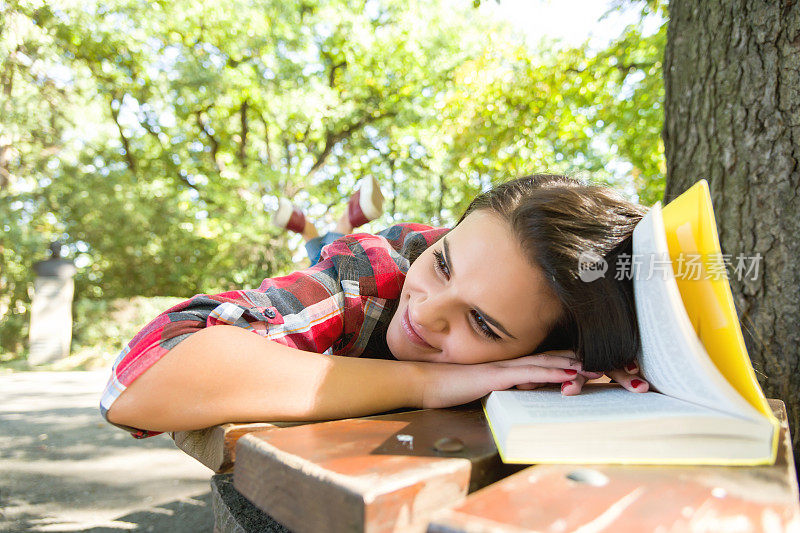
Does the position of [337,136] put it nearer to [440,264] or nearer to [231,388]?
[440,264]

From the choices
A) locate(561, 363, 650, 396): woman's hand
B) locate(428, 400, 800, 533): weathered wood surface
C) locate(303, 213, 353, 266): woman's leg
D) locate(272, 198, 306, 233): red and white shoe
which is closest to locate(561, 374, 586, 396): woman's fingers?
locate(561, 363, 650, 396): woman's hand

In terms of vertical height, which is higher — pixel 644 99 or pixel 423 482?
pixel 644 99

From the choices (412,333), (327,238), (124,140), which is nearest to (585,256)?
(412,333)

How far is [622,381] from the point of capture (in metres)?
1.15

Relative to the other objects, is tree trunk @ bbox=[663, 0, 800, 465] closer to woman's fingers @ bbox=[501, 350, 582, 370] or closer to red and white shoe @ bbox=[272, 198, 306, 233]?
woman's fingers @ bbox=[501, 350, 582, 370]

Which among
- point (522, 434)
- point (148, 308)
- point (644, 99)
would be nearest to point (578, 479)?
point (522, 434)

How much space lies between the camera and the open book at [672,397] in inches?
26.6

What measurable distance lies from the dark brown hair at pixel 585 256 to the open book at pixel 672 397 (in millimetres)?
58

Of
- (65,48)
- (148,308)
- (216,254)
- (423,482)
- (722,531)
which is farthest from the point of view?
(216,254)

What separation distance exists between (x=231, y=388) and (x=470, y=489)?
0.52m

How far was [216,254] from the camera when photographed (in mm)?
12500

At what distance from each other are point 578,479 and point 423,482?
0.59 feet

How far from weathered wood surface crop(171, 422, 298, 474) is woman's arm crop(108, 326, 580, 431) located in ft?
0.11

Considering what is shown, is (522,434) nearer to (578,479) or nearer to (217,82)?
(578,479)
